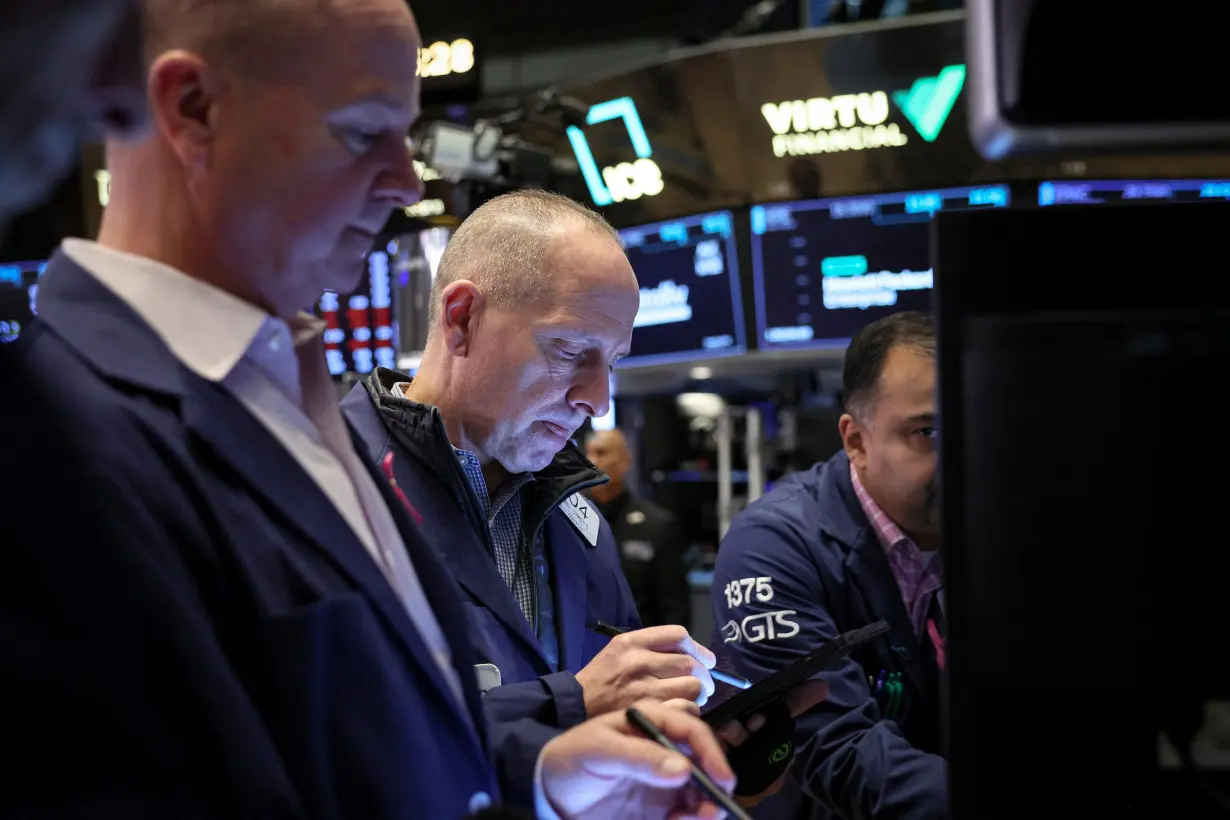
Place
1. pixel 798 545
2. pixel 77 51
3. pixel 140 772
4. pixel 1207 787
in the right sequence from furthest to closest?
pixel 798 545 < pixel 1207 787 < pixel 140 772 < pixel 77 51

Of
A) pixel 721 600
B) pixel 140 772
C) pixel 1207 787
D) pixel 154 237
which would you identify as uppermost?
pixel 154 237

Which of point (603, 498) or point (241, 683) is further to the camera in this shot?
point (603, 498)

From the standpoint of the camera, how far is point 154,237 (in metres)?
0.97

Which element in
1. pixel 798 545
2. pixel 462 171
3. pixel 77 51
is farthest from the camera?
pixel 462 171

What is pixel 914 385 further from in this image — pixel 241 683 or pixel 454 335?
pixel 241 683

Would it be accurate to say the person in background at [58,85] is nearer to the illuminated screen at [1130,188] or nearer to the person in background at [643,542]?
the illuminated screen at [1130,188]

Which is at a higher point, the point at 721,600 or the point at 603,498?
the point at 721,600

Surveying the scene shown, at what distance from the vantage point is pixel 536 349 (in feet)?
6.03

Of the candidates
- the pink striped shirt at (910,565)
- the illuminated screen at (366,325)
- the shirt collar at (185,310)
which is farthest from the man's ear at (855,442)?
the illuminated screen at (366,325)

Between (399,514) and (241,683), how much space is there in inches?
12.0

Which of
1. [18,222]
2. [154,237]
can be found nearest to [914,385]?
[154,237]

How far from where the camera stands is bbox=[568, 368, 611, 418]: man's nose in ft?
6.14

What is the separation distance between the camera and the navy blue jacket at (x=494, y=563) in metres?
1.42

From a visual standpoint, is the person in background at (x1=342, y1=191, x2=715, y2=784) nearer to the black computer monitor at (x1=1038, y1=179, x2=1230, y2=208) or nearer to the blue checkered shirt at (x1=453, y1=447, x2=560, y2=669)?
the blue checkered shirt at (x1=453, y1=447, x2=560, y2=669)
